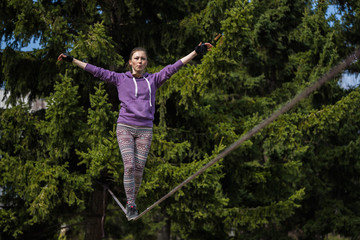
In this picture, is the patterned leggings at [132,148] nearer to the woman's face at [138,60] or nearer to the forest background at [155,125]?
the woman's face at [138,60]

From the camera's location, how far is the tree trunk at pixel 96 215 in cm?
890

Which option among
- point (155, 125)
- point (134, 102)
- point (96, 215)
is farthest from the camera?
point (96, 215)

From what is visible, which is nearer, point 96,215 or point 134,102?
point 134,102

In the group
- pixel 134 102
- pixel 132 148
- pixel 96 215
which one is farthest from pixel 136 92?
pixel 96 215

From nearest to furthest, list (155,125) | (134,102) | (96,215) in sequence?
1. (134,102)
2. (155,125)
3. (96,215)

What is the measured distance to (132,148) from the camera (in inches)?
178

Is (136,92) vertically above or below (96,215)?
above

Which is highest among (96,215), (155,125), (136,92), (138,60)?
(155,125)

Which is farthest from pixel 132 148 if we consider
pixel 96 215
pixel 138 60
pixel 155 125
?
pixel 96 215

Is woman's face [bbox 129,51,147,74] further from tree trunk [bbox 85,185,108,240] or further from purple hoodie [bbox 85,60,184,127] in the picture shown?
tree trunk [bbox 85,185,108,240]

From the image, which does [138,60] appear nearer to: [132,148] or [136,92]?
[136,92]

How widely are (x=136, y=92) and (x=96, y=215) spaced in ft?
16.9

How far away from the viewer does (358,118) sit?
11852 millimetres

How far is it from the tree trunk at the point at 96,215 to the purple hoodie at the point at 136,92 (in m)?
4.65
